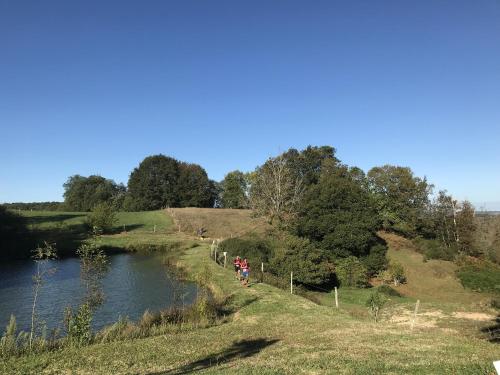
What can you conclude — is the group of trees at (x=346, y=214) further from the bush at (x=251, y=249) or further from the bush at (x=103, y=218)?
the bush at (x=103, y=218)

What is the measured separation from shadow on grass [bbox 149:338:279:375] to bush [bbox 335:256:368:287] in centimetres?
3088

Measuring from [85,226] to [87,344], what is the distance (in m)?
58.3

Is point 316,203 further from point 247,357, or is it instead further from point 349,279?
point 247,357

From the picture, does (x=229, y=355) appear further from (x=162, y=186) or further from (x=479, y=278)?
(x=162, y=186)

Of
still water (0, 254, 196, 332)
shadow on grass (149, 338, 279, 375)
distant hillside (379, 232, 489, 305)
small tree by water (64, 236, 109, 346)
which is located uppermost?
small tree by water (64, 236, 109, 346)

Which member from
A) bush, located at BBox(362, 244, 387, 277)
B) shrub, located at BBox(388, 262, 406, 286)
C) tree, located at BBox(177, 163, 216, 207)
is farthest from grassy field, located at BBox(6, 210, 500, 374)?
tree, located at BBox(177, 163, 216, 207)

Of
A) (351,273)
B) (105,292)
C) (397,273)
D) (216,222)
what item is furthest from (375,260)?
(216,222)

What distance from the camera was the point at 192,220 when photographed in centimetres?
8206

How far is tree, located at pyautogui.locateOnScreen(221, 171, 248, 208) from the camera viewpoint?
400 feet

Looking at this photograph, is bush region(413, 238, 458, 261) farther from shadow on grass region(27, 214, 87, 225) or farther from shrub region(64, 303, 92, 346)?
shadow on grass region(27, 214, 87, 225)

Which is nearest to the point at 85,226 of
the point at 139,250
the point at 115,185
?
the point at 139,250

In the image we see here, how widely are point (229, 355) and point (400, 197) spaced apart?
223 ft

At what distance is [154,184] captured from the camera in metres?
110

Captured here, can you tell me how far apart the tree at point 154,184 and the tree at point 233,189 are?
17.9 metres
